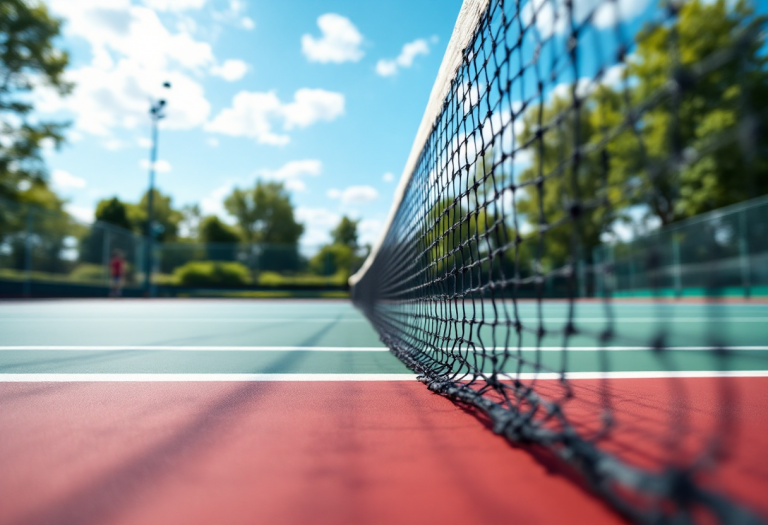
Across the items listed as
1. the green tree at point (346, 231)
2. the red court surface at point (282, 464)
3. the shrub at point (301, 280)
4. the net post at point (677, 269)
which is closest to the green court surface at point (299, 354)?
the red court surface at point (282, 464)

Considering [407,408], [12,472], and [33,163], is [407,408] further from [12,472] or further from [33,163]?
[33,163]

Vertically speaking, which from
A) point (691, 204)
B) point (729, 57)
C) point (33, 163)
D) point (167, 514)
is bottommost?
point (167, 514)

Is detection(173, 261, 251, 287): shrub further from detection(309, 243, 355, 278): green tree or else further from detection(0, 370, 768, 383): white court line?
detection(0, 370, 768, 383): white court line

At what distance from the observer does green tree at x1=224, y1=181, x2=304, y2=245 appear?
153 feet

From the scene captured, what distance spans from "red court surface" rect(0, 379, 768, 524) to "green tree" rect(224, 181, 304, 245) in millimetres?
46664

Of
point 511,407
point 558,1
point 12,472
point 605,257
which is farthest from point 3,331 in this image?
point 605,257

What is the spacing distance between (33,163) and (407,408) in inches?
847

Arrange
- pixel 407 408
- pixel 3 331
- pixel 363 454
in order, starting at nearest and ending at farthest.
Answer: pixel 363 454, pixel 407 408, pixel 3 331

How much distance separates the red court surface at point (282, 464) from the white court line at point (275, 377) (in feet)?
0.99

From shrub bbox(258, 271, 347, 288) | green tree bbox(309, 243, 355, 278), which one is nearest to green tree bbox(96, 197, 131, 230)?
shrub bbox(258, 271, 347, 288)

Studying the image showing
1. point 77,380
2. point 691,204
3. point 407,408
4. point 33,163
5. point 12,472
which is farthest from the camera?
point 33,163

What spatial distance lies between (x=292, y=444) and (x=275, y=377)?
35.0 inches

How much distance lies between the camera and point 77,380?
6.25 ft

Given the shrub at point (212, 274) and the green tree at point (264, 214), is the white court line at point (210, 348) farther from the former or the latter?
the green tree at point (264, 214)
